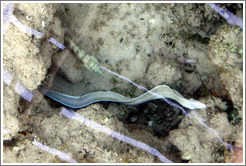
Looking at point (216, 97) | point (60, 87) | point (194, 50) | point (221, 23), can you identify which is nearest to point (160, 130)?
point (216, 97)

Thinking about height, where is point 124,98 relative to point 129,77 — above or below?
below

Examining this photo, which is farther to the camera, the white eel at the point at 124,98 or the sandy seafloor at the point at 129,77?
the white eel at the point at 124,98

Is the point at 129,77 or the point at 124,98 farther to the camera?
the point at 129,77

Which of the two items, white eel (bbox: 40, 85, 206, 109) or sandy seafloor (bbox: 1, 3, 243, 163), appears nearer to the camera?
sandy seafloor (bbox: 1, 3, 243, 163)
